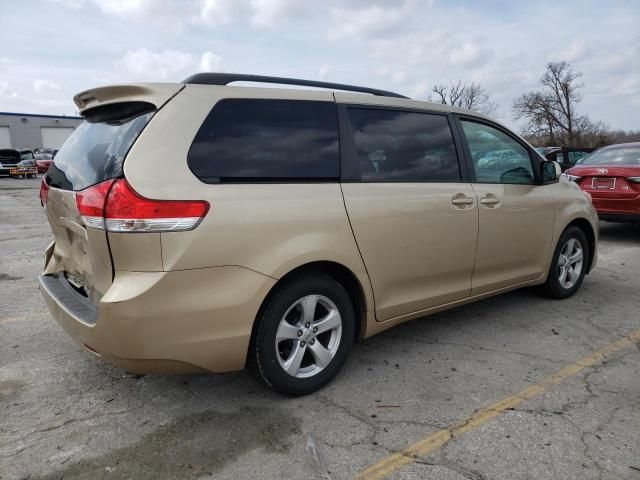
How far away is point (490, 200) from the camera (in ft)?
12.8

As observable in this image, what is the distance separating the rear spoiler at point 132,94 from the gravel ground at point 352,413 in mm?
1706

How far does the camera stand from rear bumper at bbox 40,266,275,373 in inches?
93.8

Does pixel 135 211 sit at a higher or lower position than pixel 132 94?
lower

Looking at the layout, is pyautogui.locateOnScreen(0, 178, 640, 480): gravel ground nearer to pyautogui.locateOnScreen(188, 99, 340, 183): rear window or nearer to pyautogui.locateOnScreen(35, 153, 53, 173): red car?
pyautogui.locateOnScreen(188, 99, 340, 183): rear window

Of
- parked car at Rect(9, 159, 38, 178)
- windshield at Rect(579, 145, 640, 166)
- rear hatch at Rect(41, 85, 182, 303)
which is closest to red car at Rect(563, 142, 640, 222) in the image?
windshield at Rect(579, 145, 640, 166)

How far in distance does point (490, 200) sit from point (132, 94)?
2666mm

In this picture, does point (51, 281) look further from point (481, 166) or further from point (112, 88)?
point (481, 166)

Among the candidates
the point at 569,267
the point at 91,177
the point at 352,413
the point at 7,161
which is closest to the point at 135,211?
the point at 91,177

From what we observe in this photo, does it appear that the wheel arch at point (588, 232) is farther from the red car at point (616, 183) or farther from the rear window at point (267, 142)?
the red car at point (616, 183)

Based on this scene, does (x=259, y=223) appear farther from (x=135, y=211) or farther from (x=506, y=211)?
(x=506, y=211)

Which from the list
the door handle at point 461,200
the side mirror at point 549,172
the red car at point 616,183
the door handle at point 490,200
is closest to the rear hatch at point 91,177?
the door handle at point 461,200

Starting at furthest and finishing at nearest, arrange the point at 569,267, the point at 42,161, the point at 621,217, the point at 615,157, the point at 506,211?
the point at 42,161
the point at 615,157
the point at 621,217
the point at 569,267
the point at 506,211

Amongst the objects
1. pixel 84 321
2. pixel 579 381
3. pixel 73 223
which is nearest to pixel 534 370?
pixel 579 381

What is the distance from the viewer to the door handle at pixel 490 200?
3.85m
